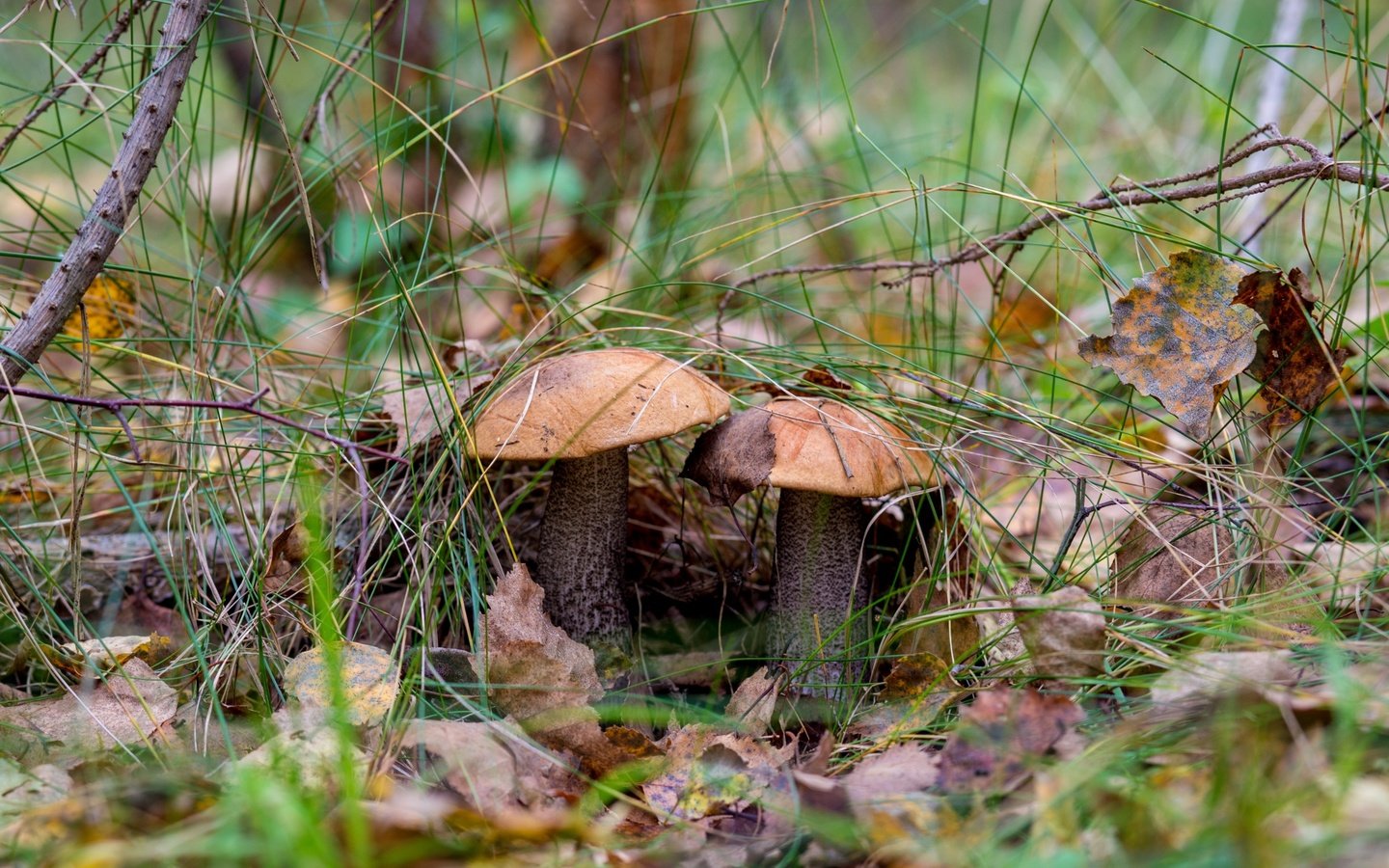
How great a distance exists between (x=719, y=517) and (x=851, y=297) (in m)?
0.67

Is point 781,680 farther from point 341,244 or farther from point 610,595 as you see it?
point 341,244

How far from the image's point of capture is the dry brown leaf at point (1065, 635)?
1271 mm

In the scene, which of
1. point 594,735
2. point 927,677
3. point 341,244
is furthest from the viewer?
point 341,244

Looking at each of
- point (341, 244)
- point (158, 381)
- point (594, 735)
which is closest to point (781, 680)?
point (594, 735)

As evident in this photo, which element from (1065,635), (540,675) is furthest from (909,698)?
(540,675)

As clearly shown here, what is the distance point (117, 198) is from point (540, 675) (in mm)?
909

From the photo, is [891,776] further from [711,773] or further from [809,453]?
[809,453]

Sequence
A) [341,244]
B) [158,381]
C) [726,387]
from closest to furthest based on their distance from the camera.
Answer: [726,387]
[158,381]
[341,244]

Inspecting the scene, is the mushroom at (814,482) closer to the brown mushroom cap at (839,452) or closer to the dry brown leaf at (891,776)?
the brown mushroom cap at (839,452)

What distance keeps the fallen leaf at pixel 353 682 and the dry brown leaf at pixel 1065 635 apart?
849mm

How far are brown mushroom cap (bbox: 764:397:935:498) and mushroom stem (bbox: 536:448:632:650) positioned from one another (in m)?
0.34

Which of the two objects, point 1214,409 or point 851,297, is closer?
point 1214,409

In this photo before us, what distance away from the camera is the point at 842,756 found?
1375mm

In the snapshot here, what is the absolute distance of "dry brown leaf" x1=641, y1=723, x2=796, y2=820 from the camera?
123cm
